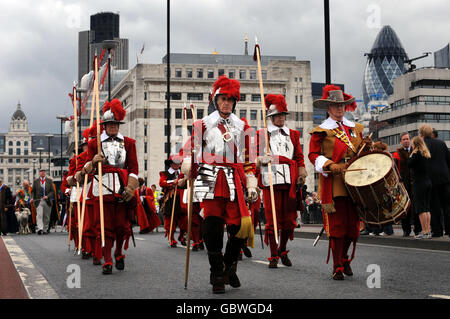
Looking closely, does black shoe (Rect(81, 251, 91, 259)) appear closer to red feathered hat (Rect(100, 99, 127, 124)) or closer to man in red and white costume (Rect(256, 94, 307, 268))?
red feathered hat (Rect(100, 99, 127, 124))

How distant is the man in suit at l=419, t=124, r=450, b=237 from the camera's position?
13.3 meters

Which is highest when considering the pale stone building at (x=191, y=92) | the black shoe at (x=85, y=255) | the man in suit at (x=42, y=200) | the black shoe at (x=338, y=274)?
the pale stone building at (x=191, y=92)

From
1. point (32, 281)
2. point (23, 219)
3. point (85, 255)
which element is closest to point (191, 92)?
point (23, 219)

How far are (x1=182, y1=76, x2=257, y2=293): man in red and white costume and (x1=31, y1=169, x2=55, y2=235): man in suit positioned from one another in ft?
57.0

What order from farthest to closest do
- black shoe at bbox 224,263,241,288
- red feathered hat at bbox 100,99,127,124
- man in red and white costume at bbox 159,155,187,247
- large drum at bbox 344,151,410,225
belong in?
man in red and white costume at bbox 159,155,187,247 → red feathered hat at bbox 100,99,127,124 → large drum at bbox 344,151,410,225 → black shoe at bbox 224,263,241,288

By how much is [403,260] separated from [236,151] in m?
3.98

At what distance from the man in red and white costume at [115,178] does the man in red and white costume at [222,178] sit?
240cm

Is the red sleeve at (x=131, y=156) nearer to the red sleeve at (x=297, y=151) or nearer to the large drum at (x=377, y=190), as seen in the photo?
the red sleeve at (x=297, y=151)

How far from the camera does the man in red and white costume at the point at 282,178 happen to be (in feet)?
32.1

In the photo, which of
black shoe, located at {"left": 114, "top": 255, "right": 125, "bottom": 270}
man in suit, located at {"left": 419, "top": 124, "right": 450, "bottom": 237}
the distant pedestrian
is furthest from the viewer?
man in suit, located at {"left": 419, "top": 124, "right": 450, "bottom": 237}

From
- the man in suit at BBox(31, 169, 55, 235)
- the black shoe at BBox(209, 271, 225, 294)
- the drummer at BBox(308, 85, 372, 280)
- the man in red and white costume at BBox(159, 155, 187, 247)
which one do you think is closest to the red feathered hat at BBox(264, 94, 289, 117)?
the drummer at BBox(308, 85, 372, 280)

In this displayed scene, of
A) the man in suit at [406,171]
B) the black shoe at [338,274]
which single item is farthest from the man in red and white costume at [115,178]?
the man in suit at [406,171]

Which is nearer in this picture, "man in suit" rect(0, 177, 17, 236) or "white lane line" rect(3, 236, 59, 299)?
"white lane line" rect(3, 236, 59, 299)
